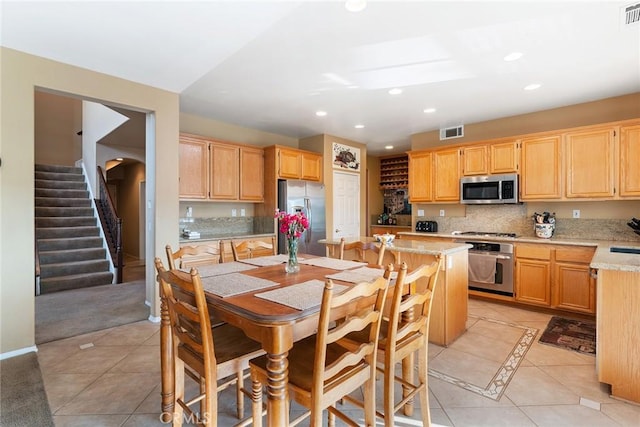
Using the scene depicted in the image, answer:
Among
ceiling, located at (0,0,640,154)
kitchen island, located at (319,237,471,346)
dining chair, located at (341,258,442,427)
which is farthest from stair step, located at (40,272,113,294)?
dining chair, located at (341,258,442,427)

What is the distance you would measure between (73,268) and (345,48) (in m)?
5.43

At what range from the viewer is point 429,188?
Answer: 5160 millimetres

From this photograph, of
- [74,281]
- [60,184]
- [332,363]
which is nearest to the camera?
[332,363]

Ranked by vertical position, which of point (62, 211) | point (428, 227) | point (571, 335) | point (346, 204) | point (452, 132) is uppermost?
point (452, 132)

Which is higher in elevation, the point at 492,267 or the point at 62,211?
the point at 62,211

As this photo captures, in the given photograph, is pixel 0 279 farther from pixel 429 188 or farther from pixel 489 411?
pixel 429 188

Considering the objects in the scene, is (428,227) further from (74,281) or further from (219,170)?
(74,281)

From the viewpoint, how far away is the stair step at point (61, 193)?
234 inches

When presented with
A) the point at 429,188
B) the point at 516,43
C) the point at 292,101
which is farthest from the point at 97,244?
the point at 516,43

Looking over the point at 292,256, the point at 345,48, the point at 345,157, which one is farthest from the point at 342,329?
the point at 345,157

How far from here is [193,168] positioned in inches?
168

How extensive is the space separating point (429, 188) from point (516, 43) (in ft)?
9.17

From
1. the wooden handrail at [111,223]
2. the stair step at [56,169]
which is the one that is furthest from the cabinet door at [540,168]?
the stair step at [56,169]

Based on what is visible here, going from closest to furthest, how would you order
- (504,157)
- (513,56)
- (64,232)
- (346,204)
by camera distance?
1. (513,56)
2. (504,157)
3. (64,232)
4. (346,204)
